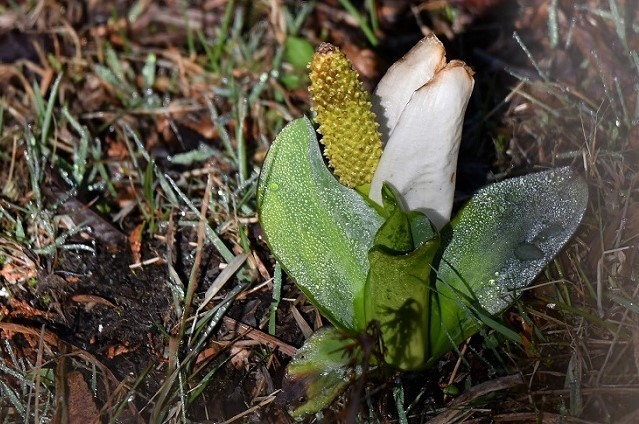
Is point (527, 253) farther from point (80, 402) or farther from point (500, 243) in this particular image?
point (80, 402)

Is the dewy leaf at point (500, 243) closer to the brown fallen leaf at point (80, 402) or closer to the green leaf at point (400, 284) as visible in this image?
the green leaf at point (400, 284)

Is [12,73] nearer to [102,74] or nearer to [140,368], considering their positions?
[102,74]

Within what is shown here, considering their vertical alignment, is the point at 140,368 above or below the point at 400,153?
below

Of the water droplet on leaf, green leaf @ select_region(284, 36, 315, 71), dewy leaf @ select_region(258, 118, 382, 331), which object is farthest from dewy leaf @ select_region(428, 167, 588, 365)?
green leaf @ select_region(284, 36, 315, 71)

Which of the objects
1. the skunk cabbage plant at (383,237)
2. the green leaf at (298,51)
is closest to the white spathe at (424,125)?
the skunk cabbage plant at (383,237)

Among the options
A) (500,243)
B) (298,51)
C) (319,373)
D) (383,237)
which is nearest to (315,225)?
(383,237)

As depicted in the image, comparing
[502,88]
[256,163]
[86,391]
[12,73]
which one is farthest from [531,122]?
[12,73]

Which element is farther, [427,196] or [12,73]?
[12,73]
